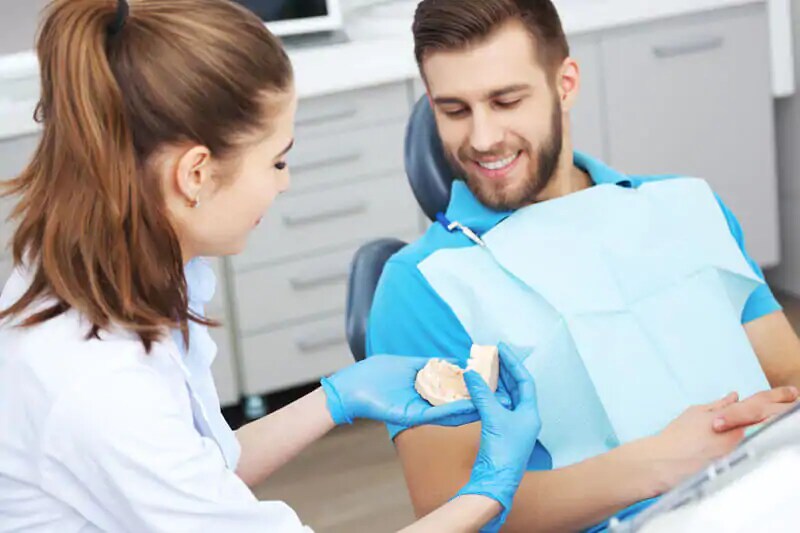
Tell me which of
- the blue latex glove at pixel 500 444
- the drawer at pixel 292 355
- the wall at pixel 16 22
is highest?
the wall at pixel 16 22

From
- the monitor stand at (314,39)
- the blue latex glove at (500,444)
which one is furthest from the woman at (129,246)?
the monitor stand at (314,39)

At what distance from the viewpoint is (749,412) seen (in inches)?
57.9

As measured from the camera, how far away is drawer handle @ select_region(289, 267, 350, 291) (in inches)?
130

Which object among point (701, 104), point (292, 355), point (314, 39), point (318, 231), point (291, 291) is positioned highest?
point (314, 39)

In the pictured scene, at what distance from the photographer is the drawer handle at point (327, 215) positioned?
3.26 meters

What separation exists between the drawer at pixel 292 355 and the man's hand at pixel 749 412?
1.92 meters

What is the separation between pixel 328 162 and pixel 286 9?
1.77 ft

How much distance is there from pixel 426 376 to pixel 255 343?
73.3 inches

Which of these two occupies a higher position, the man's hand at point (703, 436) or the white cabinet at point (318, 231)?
the man's hand at point (703, 436)

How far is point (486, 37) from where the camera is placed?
5.54 feet

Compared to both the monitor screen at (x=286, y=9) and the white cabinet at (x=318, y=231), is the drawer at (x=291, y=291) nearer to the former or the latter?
the white cabinet at (x=318, y=231)

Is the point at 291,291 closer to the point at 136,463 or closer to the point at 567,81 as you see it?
the point at 567,81

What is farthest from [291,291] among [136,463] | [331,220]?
[136,463]

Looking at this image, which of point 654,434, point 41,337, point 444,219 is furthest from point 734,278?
point 41,337
